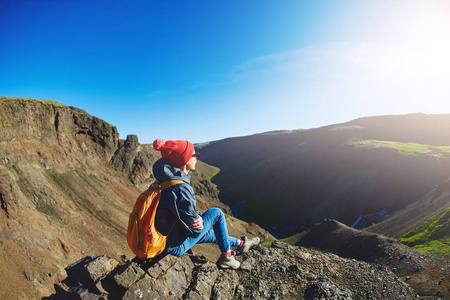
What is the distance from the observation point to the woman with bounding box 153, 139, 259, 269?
4.76 meters

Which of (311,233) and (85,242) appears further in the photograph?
(311,233)

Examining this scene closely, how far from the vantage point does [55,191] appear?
24656 millimetres

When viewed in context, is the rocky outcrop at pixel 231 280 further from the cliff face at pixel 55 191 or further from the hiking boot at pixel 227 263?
the cliff face at pixel 55 191

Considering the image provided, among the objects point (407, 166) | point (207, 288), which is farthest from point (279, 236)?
point (207, 288)

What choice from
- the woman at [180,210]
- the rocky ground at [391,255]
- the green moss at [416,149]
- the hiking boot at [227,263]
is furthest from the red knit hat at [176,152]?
the green moss at [416,149]

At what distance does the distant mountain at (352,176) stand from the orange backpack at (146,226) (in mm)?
70922

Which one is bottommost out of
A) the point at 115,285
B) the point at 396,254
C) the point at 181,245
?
the point at 396,254

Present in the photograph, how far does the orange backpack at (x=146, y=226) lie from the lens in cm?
455

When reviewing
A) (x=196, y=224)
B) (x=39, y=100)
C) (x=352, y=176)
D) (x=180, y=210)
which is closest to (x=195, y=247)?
(x=196, y=224)

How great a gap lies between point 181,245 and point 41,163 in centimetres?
2930

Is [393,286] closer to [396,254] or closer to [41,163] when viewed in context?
[396,254]

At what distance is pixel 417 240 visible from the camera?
26.0 m

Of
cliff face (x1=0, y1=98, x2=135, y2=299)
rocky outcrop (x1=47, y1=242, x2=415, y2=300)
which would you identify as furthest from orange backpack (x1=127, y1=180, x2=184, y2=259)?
cliff face (x1=0, y1=98, x2=135, y2=299)

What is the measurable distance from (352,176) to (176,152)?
286ft
